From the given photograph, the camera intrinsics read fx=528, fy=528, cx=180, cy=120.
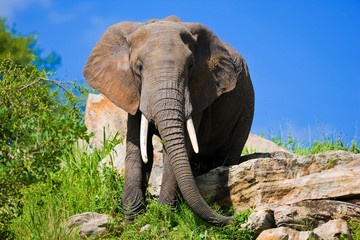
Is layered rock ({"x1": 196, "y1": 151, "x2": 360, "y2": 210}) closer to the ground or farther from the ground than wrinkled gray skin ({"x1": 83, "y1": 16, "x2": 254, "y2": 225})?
closer to the ground

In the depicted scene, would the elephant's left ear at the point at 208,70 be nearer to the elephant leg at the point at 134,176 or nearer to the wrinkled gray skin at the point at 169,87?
the wrinkled gray skin at the point at 169,87

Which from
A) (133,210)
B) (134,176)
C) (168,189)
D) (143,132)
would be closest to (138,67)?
(143,132)

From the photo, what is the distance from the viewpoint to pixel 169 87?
6496 millimetres

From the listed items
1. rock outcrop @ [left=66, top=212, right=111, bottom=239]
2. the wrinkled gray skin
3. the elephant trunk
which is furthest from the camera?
rock outcrop @ [left=66, top=212, right=111, bottom=239]

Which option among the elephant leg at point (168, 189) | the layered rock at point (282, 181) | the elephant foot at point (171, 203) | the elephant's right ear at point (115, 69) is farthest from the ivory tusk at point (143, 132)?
the layered rock at point (282, 181)

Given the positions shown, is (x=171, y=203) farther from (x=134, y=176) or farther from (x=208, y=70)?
(x=208, y=70)

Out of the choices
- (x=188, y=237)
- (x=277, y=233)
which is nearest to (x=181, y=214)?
(x=188, y=237)

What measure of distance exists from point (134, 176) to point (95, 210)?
969mm

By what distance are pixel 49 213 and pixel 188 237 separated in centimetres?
191

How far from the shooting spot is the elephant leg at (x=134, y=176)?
7277 millimetres

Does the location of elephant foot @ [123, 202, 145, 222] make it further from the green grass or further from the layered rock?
the layered rock

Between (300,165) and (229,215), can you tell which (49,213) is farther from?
(300,165)

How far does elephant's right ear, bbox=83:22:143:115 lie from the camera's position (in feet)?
23.6

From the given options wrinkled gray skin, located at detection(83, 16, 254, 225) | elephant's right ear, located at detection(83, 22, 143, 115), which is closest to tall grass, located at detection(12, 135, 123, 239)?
wrinkled gray skin, located at detection(83, 16, 254, 225)
